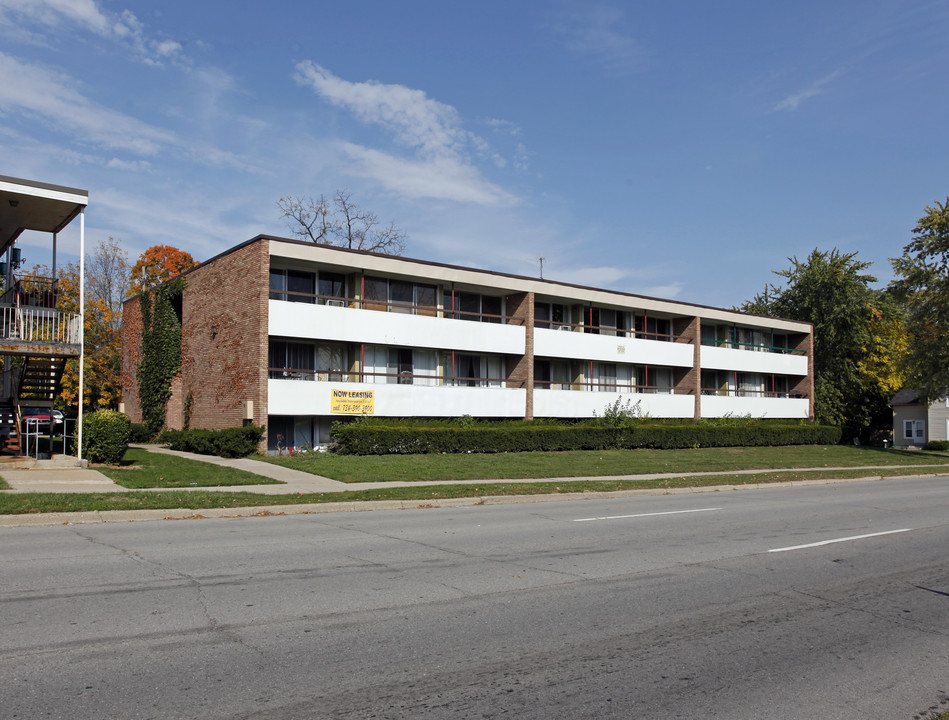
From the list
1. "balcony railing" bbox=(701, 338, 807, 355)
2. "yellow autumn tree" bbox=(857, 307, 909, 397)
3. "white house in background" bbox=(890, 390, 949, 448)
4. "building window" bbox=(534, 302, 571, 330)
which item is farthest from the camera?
"yellow autumn tree" bbox=(857, 307, 909, 397)

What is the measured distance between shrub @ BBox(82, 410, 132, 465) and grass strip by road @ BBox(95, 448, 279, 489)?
0.45 meters

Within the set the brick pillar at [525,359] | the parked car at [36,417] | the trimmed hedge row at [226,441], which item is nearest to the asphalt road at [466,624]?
the parked car at [36,417]

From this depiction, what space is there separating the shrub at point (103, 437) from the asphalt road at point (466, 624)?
30.7ft

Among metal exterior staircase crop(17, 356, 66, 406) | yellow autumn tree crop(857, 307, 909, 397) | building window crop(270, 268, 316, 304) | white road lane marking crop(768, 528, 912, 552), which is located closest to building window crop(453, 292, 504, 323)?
building window crop(270, 268, 316, 304)

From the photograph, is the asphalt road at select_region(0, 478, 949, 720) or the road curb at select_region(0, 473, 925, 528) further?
the road curb at select_region(0, 473, 925, 528)

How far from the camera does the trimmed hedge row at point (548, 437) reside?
2673 centimetres

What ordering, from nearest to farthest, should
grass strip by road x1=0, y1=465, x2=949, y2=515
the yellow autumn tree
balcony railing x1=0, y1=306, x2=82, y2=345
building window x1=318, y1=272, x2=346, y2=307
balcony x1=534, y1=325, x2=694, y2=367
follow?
grass strip by road x1=0, y1=465, x2=949, y2=515
balcony railing x1=0, y1=306, x2=82, y2=345
building window x1=318, y1=272, x2=346, y2=307
balcony x1=534, y1=325, x2=694, y2=367
the yellow autumn tree

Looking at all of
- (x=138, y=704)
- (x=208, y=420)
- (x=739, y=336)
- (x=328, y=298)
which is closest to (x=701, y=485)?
(x=328, y=298)

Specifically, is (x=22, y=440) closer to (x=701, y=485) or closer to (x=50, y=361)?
(x=50, y=361)

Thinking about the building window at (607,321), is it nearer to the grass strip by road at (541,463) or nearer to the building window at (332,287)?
the grass strip by road at (541,463)

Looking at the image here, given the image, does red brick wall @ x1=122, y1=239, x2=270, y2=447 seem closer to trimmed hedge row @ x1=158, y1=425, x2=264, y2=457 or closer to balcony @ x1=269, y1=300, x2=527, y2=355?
balcony @ x1=269, y1=300, x2=527, y2=355

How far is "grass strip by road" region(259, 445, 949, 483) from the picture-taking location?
2083 centimetres

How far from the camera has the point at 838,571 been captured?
9.04 meters

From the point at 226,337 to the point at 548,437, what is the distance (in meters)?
13.6
